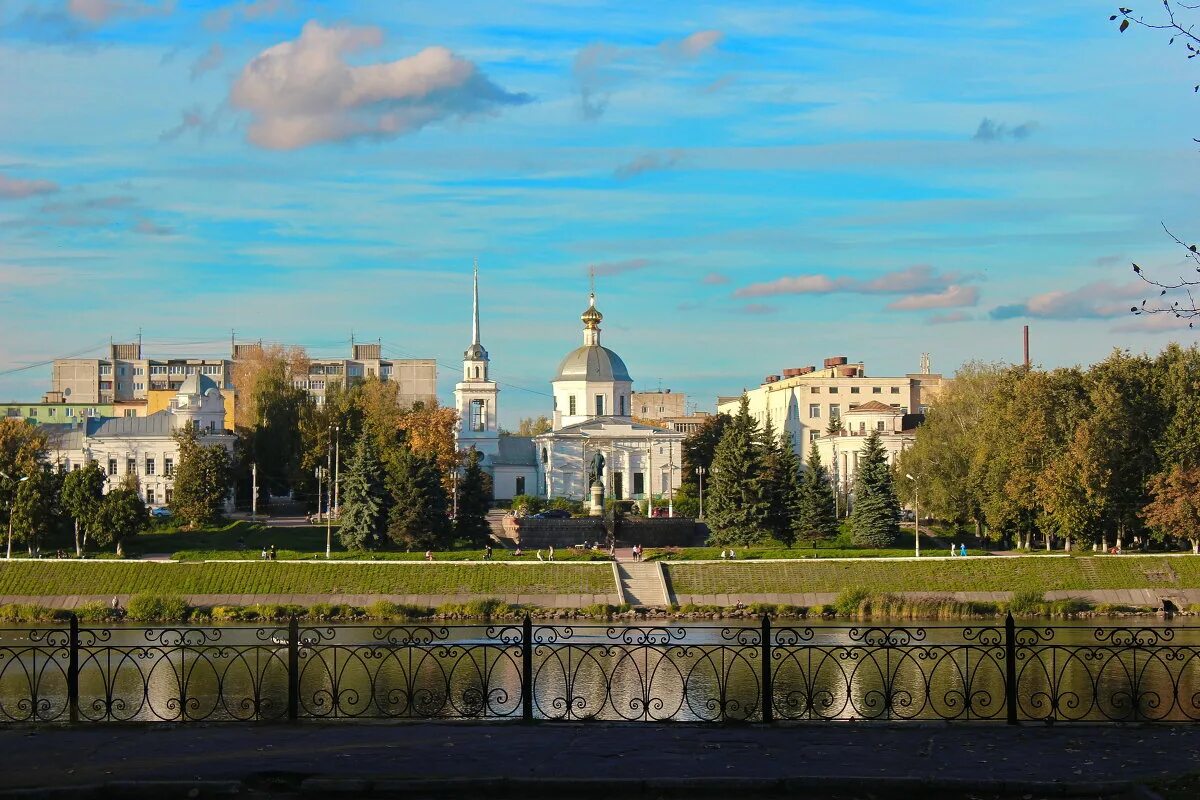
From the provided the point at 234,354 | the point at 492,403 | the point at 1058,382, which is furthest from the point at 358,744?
the point at 234,354

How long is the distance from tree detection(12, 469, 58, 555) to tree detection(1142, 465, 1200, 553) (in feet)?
121

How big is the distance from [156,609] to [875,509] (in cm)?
2568

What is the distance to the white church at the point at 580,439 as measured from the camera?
93.6 metres

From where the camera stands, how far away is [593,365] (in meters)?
97.7

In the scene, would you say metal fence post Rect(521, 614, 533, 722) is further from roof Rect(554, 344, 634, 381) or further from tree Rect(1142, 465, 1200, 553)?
roof Rect(554, 344, 634, 381)

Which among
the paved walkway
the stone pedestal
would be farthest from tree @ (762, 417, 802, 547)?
the paved walkway

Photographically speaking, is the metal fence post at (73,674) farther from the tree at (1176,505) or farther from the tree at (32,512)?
the tree at (1176,505)

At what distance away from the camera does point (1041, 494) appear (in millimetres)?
53656

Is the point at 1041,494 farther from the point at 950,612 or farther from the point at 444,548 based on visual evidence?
the point at 444,548

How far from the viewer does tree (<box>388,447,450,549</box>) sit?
5716cm

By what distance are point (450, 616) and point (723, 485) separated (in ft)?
52.0

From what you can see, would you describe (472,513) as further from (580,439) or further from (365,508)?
(580,439)

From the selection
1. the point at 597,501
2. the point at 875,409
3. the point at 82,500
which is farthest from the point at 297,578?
the point at 875,409

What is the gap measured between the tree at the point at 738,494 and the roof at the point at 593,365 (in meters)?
38.0
